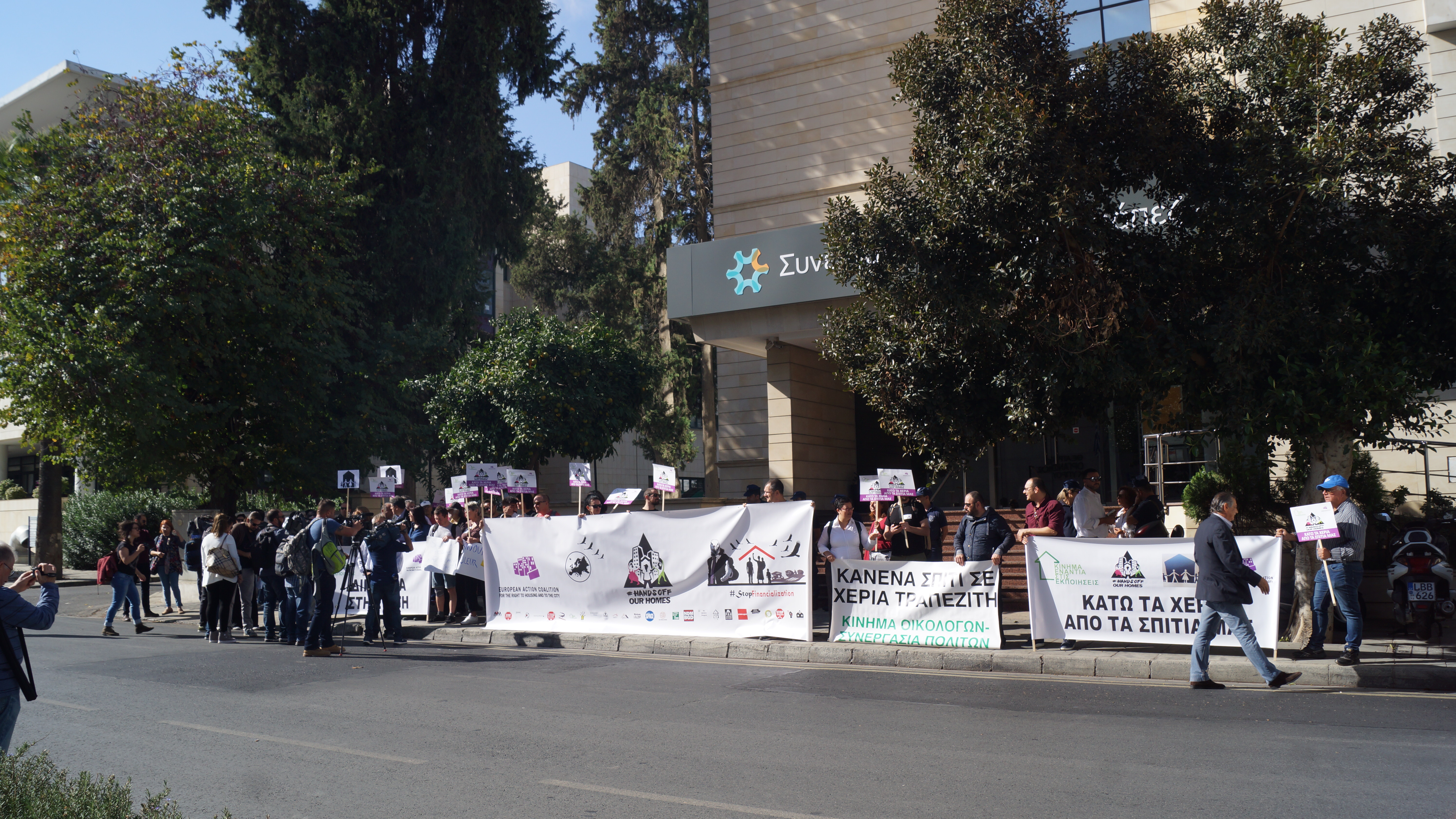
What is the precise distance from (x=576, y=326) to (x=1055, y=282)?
20.6m

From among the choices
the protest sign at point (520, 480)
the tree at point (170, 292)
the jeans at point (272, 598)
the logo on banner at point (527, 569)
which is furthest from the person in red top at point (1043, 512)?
the tree at point (170, 292)

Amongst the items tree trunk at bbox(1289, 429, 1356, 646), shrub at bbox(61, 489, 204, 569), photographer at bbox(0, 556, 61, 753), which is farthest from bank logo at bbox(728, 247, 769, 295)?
shrub at bbox(61, 489, 204, 569)

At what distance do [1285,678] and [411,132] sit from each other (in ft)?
96.8

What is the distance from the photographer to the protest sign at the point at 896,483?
1316 cm

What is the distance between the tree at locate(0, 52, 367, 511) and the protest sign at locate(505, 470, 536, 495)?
7750mm

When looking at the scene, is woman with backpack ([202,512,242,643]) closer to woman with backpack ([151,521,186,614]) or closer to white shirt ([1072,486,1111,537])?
woman with backpack ([151,521,186,614])

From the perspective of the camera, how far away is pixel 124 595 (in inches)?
631

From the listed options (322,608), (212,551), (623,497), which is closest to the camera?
(322,608)

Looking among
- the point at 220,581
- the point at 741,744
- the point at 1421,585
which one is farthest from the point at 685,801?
the point at 220,581

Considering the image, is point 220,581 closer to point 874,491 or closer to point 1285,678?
point 874,491

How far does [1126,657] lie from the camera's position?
10.1 m

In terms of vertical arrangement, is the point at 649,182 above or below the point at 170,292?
above

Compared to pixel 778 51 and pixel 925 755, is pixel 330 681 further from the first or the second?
pixel 778 51

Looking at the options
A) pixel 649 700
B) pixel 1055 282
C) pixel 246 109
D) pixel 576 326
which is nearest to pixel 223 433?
pixel 246 109
